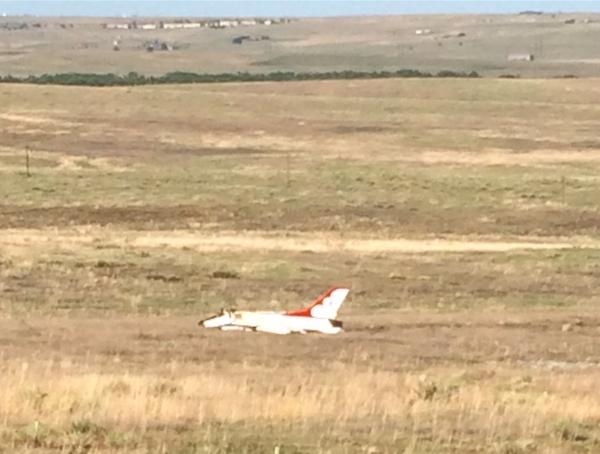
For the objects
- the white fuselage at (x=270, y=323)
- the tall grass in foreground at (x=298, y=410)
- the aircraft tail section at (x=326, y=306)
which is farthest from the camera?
the aircraft tail section at (x=326, y=306)

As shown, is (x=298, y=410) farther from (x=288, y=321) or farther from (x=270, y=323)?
(x=288, y=321)

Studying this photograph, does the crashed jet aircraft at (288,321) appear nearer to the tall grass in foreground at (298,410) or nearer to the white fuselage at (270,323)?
the white fuselage at (270,323)

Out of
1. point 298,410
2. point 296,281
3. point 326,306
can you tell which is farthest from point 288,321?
point 298,410

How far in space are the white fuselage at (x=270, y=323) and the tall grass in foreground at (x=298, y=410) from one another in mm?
4782

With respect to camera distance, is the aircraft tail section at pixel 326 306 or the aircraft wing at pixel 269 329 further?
the aircraft tail section at pixel 326 306

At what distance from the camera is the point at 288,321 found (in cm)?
2084

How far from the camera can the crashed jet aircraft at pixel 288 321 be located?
2069cm

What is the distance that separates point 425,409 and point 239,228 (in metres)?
26.6

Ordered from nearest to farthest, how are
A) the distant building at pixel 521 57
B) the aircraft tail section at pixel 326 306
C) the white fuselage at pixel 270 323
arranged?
the white fuselage at pixel 270 323 → the aircraft tail section at pixel 326 306 → the distant building at pixel 521 57

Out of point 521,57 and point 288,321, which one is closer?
point 288,321

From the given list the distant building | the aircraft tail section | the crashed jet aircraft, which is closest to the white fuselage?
the crashed jet aircraft

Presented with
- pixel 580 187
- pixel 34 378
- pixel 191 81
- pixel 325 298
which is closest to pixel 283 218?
pixel 580 187

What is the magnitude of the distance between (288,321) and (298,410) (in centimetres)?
926

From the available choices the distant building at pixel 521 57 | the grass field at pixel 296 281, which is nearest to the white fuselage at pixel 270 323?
the grass field at pixel 296 281
